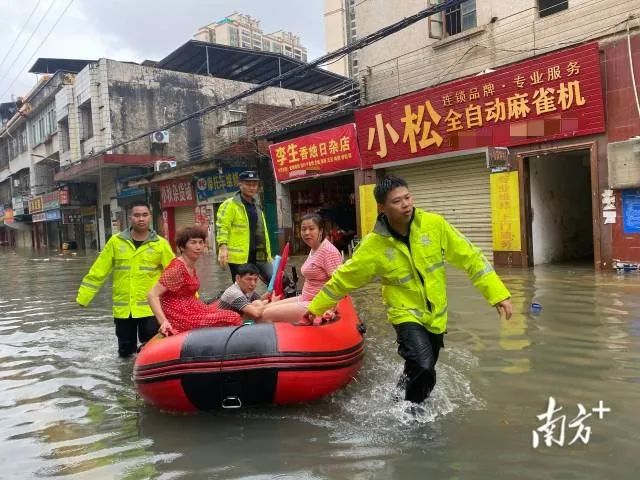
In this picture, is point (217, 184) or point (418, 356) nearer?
point (418, 356)

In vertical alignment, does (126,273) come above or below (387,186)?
below

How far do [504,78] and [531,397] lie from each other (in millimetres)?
8338

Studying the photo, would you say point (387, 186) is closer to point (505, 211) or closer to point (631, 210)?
point (631, 210)

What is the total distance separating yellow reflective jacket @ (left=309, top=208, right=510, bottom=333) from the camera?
3488 millimetres

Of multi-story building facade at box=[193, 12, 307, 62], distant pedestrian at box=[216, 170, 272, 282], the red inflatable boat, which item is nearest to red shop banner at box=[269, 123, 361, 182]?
distant pedestrian at box=[216, 170, 272, 282]

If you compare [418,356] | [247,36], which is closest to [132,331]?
[418,356]

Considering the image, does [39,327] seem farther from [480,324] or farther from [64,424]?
[480,324]

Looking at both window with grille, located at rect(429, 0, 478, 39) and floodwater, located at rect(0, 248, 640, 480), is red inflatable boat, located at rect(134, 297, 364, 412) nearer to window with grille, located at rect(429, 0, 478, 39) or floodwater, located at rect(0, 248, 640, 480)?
floodwater, located at rect(0, 248, 640, 480)

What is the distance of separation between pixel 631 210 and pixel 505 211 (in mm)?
2403

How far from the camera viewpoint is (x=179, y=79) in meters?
27.2

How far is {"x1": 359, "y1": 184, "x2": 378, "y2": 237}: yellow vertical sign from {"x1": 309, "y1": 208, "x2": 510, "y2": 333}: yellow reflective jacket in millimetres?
10739

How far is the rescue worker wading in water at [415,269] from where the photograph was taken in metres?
3.47

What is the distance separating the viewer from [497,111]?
36.7ft

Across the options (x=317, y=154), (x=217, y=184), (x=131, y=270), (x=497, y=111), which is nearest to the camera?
(x=131, y=270)
